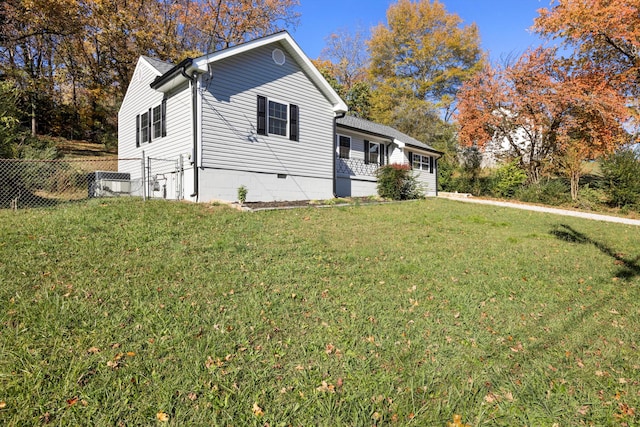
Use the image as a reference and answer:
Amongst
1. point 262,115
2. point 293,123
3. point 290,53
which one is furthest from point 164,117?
point 290,53

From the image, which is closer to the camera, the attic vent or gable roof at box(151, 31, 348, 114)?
gable roof at box(151, 31, 348, 114)

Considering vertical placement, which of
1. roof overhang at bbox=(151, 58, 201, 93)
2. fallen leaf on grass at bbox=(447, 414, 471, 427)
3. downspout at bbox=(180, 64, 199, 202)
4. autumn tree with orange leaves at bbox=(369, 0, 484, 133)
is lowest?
fallen leaf on grass at bbox=(447, 414, 471, 427)

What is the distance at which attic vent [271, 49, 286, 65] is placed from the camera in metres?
11.4

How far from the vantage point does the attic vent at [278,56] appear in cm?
1145

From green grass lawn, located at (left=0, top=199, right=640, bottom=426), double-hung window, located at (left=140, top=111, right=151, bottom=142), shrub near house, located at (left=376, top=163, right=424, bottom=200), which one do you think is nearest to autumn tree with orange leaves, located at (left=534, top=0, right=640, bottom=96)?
shrub near house, located at (left=376, top=163, right=424, bottom=200)

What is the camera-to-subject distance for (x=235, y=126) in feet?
34.2

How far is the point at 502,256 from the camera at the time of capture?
20.2 feet

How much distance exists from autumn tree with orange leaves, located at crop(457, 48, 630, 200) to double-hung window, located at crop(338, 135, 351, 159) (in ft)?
26.9

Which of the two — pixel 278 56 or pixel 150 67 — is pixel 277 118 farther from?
pixel 150 67

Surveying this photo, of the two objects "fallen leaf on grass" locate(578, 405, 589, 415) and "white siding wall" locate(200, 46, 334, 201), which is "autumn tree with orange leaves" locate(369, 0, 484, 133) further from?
"fallen leaf on grass" locate(578, 405, 589, 415)

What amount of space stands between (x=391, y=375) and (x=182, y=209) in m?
6.64

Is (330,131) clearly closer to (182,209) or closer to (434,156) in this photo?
(182,209)

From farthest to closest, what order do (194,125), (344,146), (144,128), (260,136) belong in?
1. (344,146)
2. (144,128)
3. (260,136)
4. (194,125)

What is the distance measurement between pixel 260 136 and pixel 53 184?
7.12m
